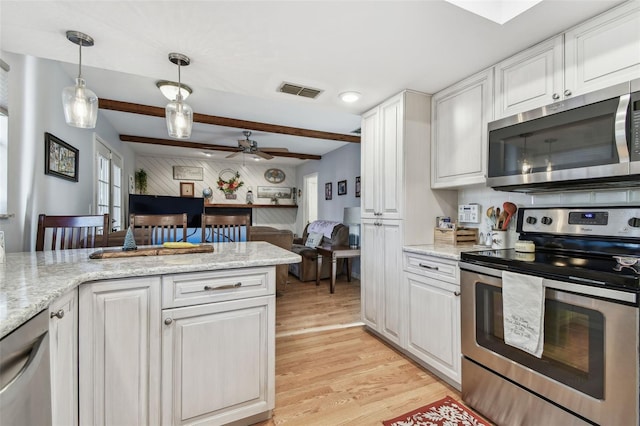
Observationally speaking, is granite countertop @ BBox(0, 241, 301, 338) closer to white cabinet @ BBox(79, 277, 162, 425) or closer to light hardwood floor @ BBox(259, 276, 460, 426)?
white cabinet @ BBox(79, 277, 162, 425)

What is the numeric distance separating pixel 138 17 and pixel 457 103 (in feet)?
7.22

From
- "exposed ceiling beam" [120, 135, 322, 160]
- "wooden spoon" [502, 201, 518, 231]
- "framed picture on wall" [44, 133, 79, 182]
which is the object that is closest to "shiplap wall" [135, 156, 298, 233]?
"exposed ceiling beam" [120, 135, 322, 160]

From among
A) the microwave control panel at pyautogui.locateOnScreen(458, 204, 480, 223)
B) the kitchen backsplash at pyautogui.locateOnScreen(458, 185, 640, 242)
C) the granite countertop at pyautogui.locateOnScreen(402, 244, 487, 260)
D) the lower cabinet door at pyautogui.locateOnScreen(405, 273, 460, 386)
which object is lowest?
the lower cabinet door at pyautogui.locateOnScreen(405, 273, 460, 386)

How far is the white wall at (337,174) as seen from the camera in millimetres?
5297

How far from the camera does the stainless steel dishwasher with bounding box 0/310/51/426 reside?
698 millimetres

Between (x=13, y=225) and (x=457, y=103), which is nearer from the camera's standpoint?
(x=13, y=225)

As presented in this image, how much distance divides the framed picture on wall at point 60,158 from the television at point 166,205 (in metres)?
2.19

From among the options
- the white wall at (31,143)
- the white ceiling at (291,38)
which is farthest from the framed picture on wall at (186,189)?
the white ceiling at (291,38)

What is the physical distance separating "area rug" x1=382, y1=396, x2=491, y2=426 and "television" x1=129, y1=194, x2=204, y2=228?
4861 millimetres

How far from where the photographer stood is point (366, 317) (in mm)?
2912

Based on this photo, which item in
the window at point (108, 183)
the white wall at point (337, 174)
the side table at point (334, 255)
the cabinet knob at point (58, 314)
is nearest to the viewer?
the cabinet knob at point (58, 314)

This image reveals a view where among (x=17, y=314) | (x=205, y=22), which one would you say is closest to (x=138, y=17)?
(x=205, y=22)

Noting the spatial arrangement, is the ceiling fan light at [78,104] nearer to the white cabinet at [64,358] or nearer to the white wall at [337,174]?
the white cabinet at [64,358]

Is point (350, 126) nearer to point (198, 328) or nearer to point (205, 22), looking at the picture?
point (205, 22)
